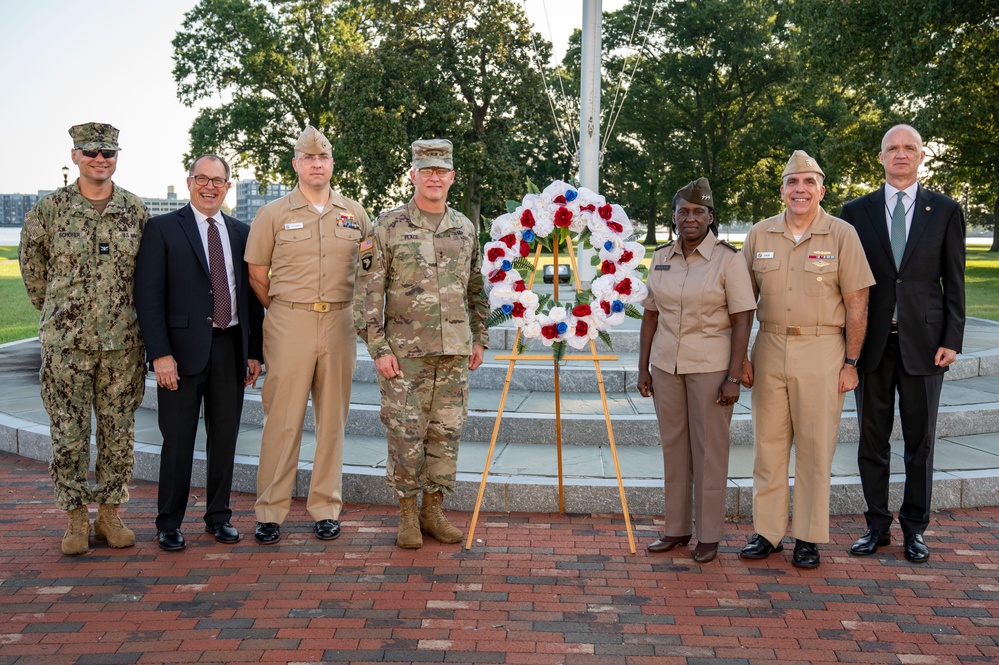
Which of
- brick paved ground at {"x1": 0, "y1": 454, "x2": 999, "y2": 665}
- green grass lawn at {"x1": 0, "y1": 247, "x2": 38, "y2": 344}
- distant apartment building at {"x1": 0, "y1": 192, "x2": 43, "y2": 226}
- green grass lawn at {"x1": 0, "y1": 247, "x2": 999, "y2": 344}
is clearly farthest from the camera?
distant apartment building at {"x1": 0, "y1": 192, "x2": 43, "y2": 226}

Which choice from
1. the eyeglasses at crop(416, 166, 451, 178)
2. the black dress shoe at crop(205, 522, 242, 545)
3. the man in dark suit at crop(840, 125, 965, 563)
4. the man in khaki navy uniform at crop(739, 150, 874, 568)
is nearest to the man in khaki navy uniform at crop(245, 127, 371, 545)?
the black dress shoe at crop(205, 522, 242, 545)

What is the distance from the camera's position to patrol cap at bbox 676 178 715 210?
4688 mm

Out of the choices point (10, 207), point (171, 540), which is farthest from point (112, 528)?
point (10, 207)

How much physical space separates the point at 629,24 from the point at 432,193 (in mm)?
36199

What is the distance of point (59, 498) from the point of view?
4.95m

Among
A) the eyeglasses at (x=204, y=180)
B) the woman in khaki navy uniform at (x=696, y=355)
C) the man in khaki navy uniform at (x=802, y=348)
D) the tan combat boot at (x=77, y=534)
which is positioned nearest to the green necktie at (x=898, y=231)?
the man in khaki navy uniform at (x=802, y=348)

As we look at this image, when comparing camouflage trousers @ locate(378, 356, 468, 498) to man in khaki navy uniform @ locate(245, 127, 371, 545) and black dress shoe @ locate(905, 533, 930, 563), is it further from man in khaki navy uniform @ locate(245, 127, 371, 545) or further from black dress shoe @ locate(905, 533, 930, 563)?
black dress shoe @ locate(905, 533, 930, 563)

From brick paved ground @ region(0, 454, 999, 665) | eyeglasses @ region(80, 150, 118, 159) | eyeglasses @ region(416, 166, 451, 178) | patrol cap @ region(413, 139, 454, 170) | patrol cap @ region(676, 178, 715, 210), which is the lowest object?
brick paved ground @ region(0, 454, 999, 665)

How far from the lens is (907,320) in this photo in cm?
477

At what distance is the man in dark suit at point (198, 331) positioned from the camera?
4.90 metres

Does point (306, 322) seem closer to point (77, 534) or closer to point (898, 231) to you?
point (77, 534)

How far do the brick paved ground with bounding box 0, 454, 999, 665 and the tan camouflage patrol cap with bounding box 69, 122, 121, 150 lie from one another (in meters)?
2.23

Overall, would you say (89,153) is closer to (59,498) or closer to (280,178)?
(59,498)

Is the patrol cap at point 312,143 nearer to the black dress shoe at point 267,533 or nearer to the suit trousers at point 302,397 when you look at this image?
the suit trousers at point 302,397
